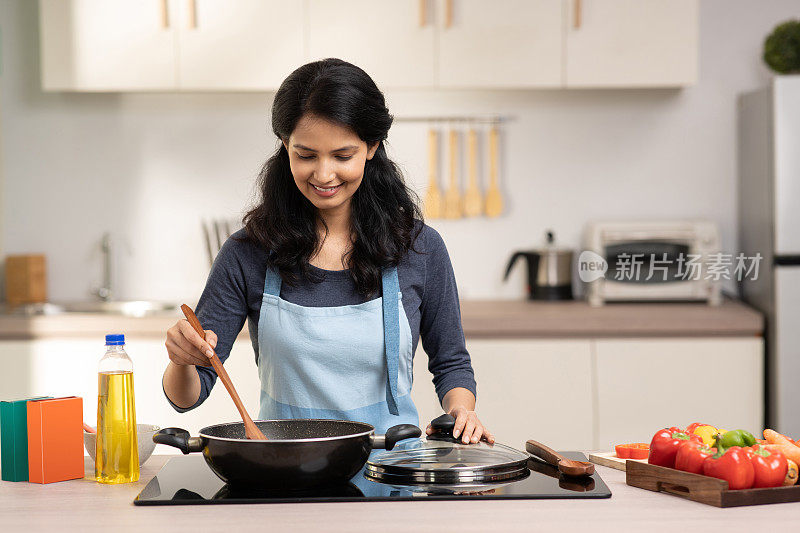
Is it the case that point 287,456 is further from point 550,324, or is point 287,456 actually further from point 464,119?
point 464,119

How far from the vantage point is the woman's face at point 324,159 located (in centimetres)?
156

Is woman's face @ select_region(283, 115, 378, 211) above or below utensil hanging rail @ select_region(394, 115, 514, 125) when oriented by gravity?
below

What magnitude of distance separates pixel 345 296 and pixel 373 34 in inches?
65.1

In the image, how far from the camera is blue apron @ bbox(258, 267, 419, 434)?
1696 mm

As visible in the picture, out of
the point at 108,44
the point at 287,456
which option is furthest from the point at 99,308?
the point at 287,456

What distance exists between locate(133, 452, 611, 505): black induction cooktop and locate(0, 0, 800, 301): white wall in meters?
2.25

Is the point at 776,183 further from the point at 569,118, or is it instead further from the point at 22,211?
the point at 22,211

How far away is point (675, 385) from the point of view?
296 cm

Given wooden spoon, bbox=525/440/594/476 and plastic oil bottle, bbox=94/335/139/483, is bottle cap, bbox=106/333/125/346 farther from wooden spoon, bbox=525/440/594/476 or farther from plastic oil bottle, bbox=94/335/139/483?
wooden spoon, bbox=525/440/594/476

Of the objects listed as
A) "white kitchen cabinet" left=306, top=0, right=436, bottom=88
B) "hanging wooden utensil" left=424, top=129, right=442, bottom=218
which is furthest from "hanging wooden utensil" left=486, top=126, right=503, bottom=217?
"white kitchen cabinet" left=306, top=0, right=436, bottom=88

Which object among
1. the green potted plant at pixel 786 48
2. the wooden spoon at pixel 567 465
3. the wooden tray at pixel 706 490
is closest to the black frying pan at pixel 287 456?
the wooden spoon at pixel 567 465

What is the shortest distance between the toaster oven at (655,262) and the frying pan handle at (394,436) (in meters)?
2.05

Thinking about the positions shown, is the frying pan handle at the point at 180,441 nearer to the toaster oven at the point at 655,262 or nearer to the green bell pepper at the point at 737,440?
the green bell pepper at the point at 737,440

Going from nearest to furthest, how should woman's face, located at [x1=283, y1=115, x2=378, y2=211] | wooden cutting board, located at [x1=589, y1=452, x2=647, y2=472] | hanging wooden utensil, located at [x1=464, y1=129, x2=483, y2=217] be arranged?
wooden cutting board, located at [x1=589, y1=452, x2=647, y2=472] < woman's face, located at [x1=283, y1=115, x2=378, y2=211] < hanging wooden utensil, located at [x1=464, y1=129, x2=483, y2=217]
